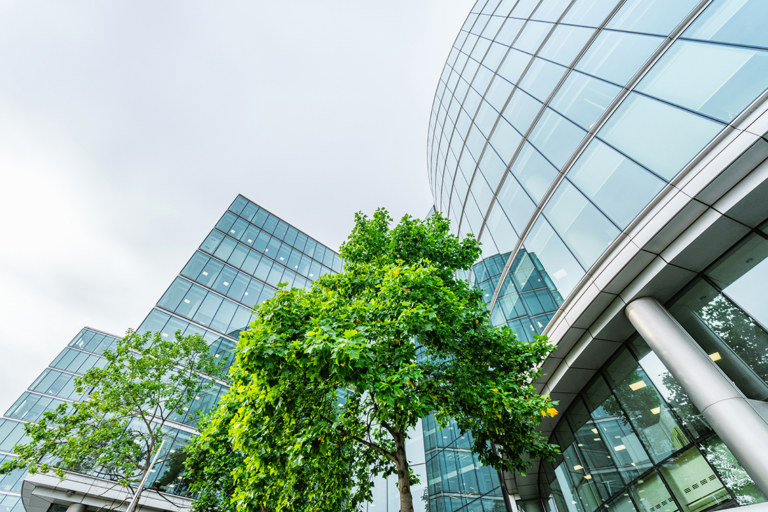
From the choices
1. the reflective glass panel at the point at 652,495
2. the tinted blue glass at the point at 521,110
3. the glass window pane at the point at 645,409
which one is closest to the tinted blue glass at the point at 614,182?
the tinted blue glass at the point at 521,110

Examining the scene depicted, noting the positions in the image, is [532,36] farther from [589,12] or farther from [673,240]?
[673,240]

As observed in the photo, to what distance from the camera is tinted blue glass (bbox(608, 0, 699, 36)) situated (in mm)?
6906

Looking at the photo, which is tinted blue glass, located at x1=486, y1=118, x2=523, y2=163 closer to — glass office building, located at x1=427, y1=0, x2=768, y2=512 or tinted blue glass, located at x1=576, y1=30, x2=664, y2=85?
glass office building, located at x1=427, y1=0, x2=768, y2=512

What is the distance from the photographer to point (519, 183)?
10.8m

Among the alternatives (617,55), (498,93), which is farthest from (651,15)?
(498,93)

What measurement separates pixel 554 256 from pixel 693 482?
16.9ft

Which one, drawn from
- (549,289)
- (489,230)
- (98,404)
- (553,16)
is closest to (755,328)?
(549,289)

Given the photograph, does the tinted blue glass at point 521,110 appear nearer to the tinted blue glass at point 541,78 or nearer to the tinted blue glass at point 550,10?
the tinted blue glass at point 541,78

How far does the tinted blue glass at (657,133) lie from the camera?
586 cm

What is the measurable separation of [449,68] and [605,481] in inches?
893

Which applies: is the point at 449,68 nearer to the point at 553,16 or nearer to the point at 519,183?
the point at 553,16

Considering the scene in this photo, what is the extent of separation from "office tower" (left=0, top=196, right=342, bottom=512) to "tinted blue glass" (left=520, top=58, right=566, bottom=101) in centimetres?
1639

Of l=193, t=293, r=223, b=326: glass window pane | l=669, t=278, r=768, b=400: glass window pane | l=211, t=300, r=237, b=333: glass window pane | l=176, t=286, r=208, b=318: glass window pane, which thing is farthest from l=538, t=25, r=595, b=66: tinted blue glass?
l=176, t=286, r=208, b=318: glass window pane

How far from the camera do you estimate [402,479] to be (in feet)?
23.4
